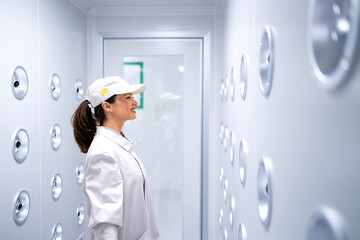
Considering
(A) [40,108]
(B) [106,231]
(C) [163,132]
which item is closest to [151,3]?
(C) [163,132]

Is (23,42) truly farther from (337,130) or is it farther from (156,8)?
(337,130)

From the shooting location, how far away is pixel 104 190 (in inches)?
51.2

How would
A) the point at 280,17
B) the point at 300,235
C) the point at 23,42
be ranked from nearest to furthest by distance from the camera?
the point at 300,235, the point at 280,17, the point at 23,42

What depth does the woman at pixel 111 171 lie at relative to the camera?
129cm

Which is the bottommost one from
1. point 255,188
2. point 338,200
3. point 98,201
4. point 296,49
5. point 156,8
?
point 98,201

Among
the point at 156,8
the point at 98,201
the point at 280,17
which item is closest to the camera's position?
the point at 280,17

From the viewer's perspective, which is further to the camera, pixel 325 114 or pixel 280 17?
pixel 280 17

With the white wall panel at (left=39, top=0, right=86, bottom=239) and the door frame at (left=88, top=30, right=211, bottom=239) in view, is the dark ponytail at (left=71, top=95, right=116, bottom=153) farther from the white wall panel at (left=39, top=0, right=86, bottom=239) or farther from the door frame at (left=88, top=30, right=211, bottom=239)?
the door frame at (left=88, top=30, right=211, bottom=239)

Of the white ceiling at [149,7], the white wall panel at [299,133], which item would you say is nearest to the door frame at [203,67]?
the white ceiling at [149,7]

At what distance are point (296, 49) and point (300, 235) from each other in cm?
36

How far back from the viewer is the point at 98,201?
130 cm

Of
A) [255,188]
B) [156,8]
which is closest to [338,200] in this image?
[255,188]

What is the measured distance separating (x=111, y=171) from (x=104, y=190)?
88 millimetres

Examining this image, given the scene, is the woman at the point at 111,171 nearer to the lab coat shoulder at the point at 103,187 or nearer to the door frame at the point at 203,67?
the lab coat shoulder at the point at 103,187
